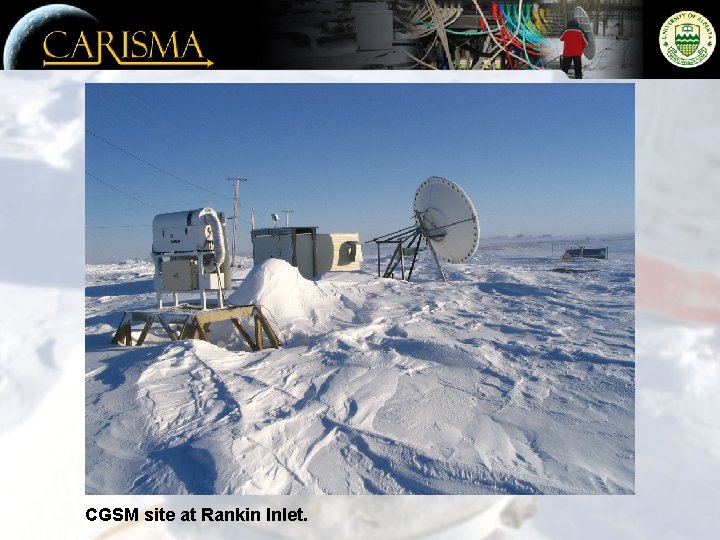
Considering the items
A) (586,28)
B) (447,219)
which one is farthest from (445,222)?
(586,28)

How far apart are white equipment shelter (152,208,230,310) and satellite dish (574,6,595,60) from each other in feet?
16.2

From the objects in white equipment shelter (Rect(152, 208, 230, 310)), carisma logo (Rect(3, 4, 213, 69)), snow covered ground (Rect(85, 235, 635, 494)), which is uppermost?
carisma logo (Rect(3, 4, 213, 69))

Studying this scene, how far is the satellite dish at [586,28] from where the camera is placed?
158 inches

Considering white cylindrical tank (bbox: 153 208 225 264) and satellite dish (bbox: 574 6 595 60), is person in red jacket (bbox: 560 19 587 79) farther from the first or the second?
white cylindrical tank (bbox: 153 208 225 264)

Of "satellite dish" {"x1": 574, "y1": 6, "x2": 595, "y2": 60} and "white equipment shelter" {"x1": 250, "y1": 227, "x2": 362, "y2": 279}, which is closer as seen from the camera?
"satellite dish" {"x1": 574, "y1": 6, "x2": 595, "y2": 60}

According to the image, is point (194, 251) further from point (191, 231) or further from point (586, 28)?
point (586, 28)

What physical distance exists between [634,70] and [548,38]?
79 cm

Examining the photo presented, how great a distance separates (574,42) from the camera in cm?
399

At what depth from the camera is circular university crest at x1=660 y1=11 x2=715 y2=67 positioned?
406 cm

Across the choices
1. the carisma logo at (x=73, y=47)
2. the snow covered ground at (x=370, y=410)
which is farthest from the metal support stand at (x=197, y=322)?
the carisma logo at (x=73, y=47)

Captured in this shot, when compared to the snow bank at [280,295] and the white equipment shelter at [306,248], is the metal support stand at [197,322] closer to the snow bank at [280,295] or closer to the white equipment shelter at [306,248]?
A: the snow bank at [280,295]

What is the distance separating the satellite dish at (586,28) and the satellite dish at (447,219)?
593cm

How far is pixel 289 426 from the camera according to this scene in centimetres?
429

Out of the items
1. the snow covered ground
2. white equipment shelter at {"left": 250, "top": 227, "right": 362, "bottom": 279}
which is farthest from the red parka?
white equipment shelter at {"left": 250, "top": 227, "right": 362, "bottom": 279}
